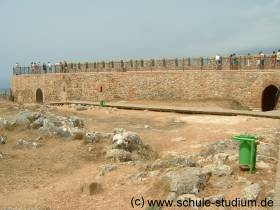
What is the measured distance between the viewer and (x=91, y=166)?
10.5 m

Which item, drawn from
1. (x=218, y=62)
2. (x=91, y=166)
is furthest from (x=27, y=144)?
(x=218, y=62)

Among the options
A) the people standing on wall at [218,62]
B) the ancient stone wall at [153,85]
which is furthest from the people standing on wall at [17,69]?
the people standing on wall at [218,62]

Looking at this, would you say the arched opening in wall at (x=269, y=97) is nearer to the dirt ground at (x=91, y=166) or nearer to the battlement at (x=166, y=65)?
the battlement at (x=166, y=65)

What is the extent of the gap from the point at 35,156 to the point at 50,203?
322 cm

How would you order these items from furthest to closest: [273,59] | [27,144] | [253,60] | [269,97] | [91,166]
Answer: [269,97]
[253,60]
[273,59]
[27,144]
[91,166]

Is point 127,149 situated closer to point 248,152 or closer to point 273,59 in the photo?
point 248,152

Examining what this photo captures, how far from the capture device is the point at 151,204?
756 cm

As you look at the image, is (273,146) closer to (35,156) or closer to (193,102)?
(35,156)

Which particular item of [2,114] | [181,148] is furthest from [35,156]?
[2,114]

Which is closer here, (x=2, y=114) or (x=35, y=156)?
(x=35, y=156)

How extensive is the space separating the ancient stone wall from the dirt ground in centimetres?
655

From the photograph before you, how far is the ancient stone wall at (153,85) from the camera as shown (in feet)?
77.5

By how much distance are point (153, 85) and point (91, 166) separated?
734 inches

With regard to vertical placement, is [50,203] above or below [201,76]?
below
